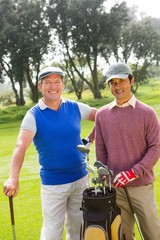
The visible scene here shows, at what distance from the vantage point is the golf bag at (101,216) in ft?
8.92

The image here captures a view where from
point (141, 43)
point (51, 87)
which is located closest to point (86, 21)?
point (141, 43)

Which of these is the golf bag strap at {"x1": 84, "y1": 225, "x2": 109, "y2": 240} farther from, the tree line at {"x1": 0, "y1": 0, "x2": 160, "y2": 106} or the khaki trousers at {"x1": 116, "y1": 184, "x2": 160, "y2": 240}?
the tree line at {"x1": 0, "y1": 0, "x2": 160, "y2": 106}

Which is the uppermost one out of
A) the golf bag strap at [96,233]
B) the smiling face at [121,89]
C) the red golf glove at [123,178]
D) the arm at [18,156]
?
the smiling face at [121,89]

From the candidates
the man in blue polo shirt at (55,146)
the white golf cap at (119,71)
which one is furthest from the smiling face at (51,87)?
the white golf cap at (119,71)

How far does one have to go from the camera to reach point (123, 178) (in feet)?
9.39

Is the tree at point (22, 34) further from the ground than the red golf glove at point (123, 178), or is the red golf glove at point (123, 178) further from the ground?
the tree at point (22, 34)

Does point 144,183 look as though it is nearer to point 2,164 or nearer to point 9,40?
point 2,164

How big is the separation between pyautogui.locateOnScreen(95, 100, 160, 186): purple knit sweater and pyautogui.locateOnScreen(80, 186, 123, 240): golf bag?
319mm

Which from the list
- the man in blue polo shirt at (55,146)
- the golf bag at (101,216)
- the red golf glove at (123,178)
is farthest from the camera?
the man in blue polo shirt at (55,146)

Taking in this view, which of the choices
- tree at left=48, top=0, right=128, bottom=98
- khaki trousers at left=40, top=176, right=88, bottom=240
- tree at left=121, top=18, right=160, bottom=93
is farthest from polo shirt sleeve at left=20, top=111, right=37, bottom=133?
tree at left=121, top=18, right=160, bottom=93

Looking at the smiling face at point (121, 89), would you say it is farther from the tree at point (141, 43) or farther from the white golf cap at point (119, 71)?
the tree at point (141, 43)

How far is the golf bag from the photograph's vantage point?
2.72 metres

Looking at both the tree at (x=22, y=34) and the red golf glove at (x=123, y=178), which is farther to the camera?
the tree at (x=22, y=34)

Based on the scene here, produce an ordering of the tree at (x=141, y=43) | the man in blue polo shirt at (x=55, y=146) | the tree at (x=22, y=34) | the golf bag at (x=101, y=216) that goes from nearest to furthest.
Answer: the golf bag at (x=101, y=216) < the man in blue polo shirt at (x=55, y=146) < the tree at (x=22, y=34) < the tree at (x=141, y=43)
